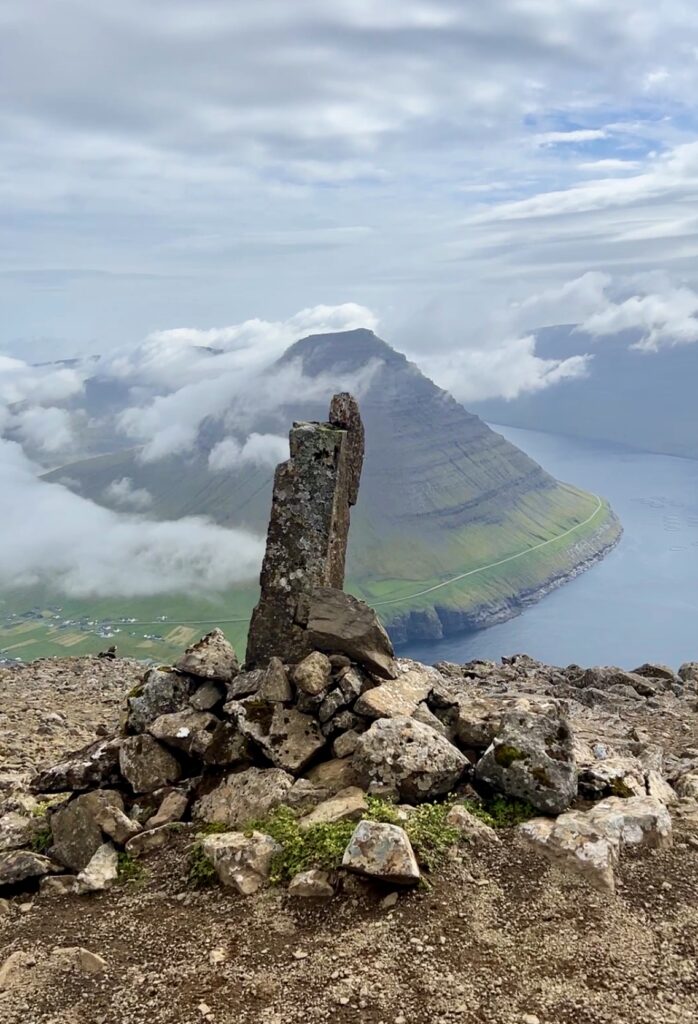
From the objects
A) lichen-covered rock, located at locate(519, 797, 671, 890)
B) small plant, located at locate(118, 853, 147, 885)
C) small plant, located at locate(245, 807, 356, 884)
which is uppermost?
lichen-covered rock, located at locate(519, 797, 671, 890)

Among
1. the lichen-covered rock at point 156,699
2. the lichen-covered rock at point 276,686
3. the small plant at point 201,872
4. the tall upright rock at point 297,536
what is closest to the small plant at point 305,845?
the small plant at point 201,872

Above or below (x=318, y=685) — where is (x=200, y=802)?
below

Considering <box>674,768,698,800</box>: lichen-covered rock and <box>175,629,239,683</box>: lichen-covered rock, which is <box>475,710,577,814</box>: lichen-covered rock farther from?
<box>175,629,239,683</box>: lichen-covered rock

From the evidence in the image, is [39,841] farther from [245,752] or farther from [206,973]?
[206,973]

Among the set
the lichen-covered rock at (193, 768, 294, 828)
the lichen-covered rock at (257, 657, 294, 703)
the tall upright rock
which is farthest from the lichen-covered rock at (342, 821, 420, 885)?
the tall upright rock

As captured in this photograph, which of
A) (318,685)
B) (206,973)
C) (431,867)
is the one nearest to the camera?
(206,973)

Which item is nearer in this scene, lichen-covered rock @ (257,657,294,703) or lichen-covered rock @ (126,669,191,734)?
lichen-covered rock @ (257,657,294,703)

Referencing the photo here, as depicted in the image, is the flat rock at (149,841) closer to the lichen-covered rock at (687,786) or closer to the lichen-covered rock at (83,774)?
the lichen-covered rock at (83,774)

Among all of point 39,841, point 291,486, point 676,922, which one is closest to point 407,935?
point 676,922
